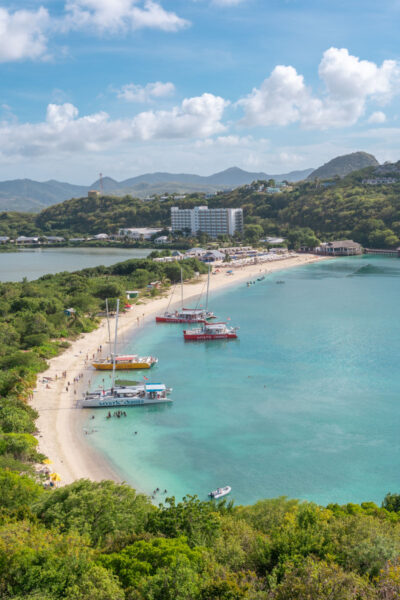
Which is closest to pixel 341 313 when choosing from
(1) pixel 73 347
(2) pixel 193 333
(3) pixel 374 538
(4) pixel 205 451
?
(2) pixel 193 333

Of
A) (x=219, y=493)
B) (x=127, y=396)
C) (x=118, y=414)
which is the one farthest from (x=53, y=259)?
(x=219, y=493)

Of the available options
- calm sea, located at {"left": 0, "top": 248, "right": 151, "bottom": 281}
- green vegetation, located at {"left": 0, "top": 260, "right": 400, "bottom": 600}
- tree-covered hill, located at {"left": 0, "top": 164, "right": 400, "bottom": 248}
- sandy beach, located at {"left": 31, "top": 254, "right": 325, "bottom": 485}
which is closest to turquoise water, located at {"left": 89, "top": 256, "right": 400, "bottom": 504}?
sandy beach, located at {"left": 31, "top": 254, "right": 325, "bottom": 485}

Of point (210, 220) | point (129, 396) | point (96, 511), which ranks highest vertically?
point (210, 220)

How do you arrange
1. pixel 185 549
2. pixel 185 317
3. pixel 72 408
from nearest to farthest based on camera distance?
pixel 185 549, pixel 72 408, pixel 185 317

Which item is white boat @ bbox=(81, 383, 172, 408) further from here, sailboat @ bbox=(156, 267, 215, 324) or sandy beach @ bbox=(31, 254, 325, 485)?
sailboat @ bbox=(156, 267, 215, 324)

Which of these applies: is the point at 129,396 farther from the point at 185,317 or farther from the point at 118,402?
the point at 185,317

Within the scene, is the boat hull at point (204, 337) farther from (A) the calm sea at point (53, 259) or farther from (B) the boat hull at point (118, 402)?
(A) the calm sea at point (53, 259)
